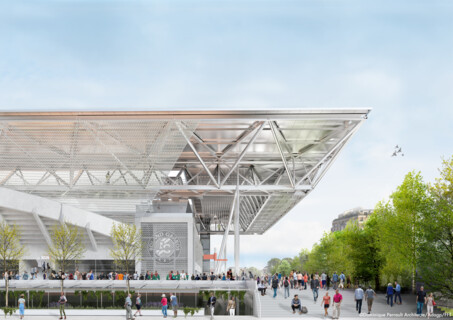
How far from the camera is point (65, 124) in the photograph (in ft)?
138

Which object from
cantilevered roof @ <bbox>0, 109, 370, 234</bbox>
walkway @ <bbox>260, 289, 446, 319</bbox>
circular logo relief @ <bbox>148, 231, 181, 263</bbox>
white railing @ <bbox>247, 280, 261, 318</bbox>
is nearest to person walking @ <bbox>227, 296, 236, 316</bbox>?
white railing @ <bbox>247, 280, 261, 318</bbox>

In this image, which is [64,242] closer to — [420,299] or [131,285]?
[131,285]

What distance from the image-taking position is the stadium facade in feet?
134

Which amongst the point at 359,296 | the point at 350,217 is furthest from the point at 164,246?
the point at 350,217

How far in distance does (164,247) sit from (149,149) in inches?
330

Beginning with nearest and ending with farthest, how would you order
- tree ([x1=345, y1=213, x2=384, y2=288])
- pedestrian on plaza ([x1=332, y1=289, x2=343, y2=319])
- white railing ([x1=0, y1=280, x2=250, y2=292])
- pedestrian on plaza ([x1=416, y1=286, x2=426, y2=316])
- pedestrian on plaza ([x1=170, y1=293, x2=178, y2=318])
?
1. pedestrian on plaza ([x1=332, y1=289, x2=343, y2=319])
2. pedestrian on plaza ([x1=416, y1=286, x2=426, y2=316])
3. pedestrian on plaza ([x1=170, y1=293, x2=178, y2=318])
4. white railing ([x1=0, y1=280, x2=250, y2=292])
5. tree ([x1=345, y1=213, x2=384, y2=288])

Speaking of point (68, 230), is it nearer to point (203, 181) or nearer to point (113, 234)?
point (113, 234)

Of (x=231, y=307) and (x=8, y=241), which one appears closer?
(x=231, y=307)

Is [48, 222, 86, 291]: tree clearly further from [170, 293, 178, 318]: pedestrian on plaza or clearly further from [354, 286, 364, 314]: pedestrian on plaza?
[354, 286, 364, 314]: pedestrian on plaza

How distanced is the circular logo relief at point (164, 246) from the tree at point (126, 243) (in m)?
1.19

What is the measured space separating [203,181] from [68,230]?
22213mm

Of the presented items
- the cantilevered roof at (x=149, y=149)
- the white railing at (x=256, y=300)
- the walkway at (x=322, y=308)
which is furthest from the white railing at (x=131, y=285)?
the cantilevered roof at (x=149, y=149)

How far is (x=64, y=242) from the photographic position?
4119cm

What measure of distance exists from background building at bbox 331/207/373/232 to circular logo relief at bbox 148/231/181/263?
102821 mm
